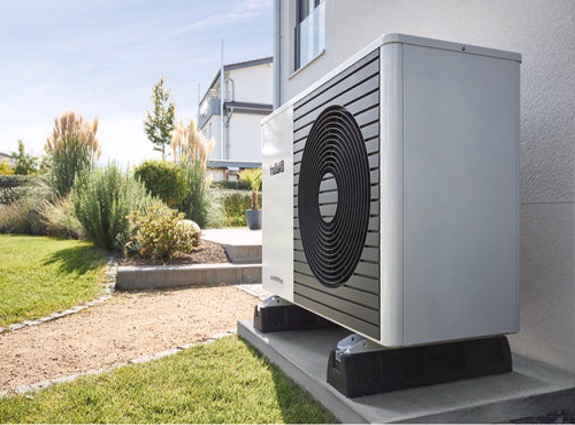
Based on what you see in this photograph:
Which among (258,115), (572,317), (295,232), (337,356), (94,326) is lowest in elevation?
(94,326)

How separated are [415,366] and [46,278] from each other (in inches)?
154

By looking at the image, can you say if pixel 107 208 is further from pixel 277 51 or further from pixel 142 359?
pixel 142 359

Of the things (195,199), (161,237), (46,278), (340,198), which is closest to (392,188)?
(340,198)

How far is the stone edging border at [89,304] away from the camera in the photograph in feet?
10.7

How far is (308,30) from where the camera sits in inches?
184

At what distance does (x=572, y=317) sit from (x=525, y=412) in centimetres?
43

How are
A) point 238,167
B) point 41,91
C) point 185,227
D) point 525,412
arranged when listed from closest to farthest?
point 525,412
point 185,227
point 41,91
point 238,167

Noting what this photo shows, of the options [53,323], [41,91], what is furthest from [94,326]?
[41,91]

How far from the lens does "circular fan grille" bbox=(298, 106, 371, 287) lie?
65.2 inches

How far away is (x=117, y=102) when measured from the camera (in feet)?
28.1

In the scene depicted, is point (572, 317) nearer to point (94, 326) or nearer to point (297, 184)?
point (297, 184)

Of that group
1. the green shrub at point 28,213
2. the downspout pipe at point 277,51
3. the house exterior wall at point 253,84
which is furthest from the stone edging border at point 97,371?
the house exterior wall at point 253,84

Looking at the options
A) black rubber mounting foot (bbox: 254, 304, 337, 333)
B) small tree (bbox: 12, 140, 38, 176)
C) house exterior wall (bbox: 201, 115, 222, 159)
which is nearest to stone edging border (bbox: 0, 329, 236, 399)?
black rubber mounting foot (bbox: 254, 304, 337, 333)

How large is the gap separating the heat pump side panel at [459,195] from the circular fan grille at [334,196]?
20 centimetres
